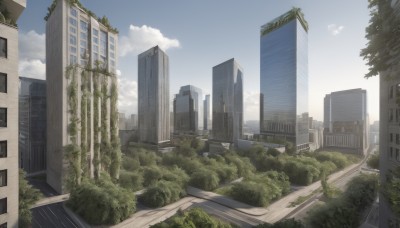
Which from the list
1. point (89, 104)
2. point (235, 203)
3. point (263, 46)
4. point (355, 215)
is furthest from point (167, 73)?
point (355, 215)

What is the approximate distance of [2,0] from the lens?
24312 millimetres

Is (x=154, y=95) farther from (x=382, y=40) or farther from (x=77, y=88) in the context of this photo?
(x=382, y=40)

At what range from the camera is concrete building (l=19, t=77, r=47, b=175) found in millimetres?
66062

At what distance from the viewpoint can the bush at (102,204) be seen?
37.7 meters

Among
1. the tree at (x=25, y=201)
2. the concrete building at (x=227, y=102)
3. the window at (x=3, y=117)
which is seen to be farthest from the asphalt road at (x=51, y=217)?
the concrete building at (x=227, y=102)

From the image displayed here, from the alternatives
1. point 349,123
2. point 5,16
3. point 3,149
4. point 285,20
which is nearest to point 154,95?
point 285,20

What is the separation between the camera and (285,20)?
118750 millimetres

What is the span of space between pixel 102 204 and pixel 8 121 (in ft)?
71.3

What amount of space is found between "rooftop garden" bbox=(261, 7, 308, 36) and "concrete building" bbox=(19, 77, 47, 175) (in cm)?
12021

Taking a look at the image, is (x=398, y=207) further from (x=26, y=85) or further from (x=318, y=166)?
(x=26, y=85)

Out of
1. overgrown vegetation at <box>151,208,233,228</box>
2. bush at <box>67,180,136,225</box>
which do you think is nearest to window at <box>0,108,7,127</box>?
overgrown vegetation at <box>151,208,233,228</box>

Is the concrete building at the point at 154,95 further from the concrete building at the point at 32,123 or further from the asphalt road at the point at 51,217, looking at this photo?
the asphalt road at the point at 51,217

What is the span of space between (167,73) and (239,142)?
6768cm

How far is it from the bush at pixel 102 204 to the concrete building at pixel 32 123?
117 ft
